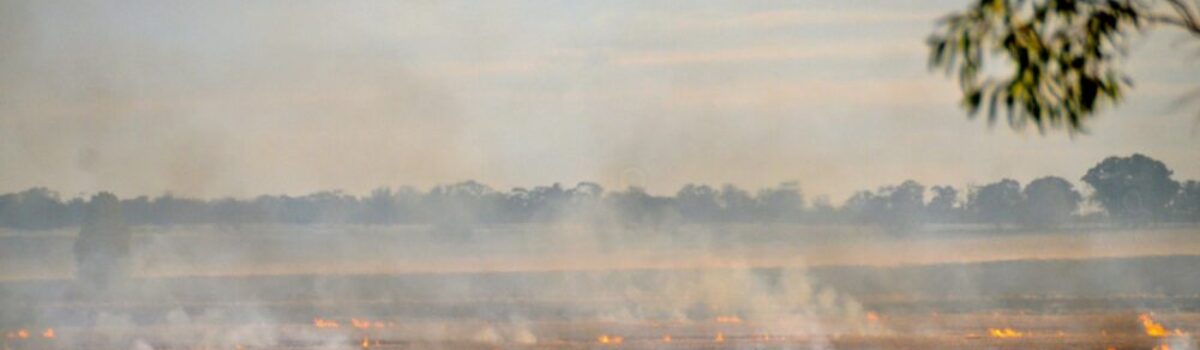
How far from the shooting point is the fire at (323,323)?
302 feet

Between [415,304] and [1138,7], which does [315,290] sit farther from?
A: [1138,7]

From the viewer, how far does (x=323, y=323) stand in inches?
3755

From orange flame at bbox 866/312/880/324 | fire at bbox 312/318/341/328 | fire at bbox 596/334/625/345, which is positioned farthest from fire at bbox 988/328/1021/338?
fire at bbox 312/318/341/328

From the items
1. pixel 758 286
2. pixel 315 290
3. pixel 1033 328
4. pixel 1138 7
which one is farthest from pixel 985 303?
pixel 1138 7

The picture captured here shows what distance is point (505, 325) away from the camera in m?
88.8

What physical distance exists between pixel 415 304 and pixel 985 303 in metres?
30.8

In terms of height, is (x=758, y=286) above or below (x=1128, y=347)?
above

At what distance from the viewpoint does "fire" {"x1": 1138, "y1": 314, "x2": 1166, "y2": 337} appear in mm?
79062

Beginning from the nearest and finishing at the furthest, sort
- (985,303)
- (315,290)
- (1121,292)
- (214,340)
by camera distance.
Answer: (214,340) → (985,303) → (1121,292) → (315,290)

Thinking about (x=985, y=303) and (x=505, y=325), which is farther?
(x=985, y=303)

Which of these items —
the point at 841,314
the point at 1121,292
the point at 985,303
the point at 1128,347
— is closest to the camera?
the point at 1128,347

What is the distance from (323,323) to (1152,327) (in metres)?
36.9

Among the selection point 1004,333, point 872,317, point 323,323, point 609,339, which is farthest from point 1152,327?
point 323,323

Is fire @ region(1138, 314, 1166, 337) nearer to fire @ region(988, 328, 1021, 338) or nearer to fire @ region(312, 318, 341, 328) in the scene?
fire @ region(988, 328, 1021, 338)
